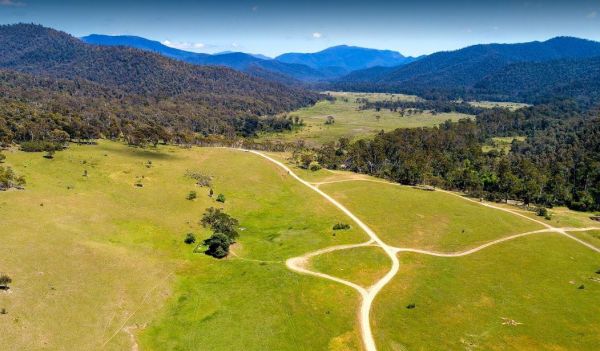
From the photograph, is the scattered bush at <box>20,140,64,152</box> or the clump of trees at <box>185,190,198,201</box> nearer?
the clump of trees at <box>185,190,198,201</box>

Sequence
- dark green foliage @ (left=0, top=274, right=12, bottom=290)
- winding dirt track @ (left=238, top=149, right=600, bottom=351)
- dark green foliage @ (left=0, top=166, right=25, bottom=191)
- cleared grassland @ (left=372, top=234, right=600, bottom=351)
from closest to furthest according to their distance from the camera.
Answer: cleared grassland @ (left=372, top=234, right=600, bottom=351) < dark green foliage @ (left=0, top=274, right=12, bottom=290) < winding dirt track @ (left=238, top=149, right=600, bottom=351) < dark green foliage @ (left=0, top=166, right=25, bottom=191)

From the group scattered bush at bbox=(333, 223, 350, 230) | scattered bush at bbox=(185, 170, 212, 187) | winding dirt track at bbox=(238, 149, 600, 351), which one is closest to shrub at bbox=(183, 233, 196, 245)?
winding dirt track at bbox=(238, 149, 600, 351)

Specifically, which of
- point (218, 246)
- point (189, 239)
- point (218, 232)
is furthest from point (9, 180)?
point (218, 246)

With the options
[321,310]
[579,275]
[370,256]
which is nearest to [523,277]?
[579,275]

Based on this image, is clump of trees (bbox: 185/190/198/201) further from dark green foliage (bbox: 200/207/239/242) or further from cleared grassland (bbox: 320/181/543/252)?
cleared grassland (bbox: 320/181/543/252)

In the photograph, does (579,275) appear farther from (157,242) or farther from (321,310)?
(157,242)

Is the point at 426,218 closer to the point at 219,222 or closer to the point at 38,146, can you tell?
the point at 219,222

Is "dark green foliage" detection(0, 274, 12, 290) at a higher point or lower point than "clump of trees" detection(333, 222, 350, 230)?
higher
